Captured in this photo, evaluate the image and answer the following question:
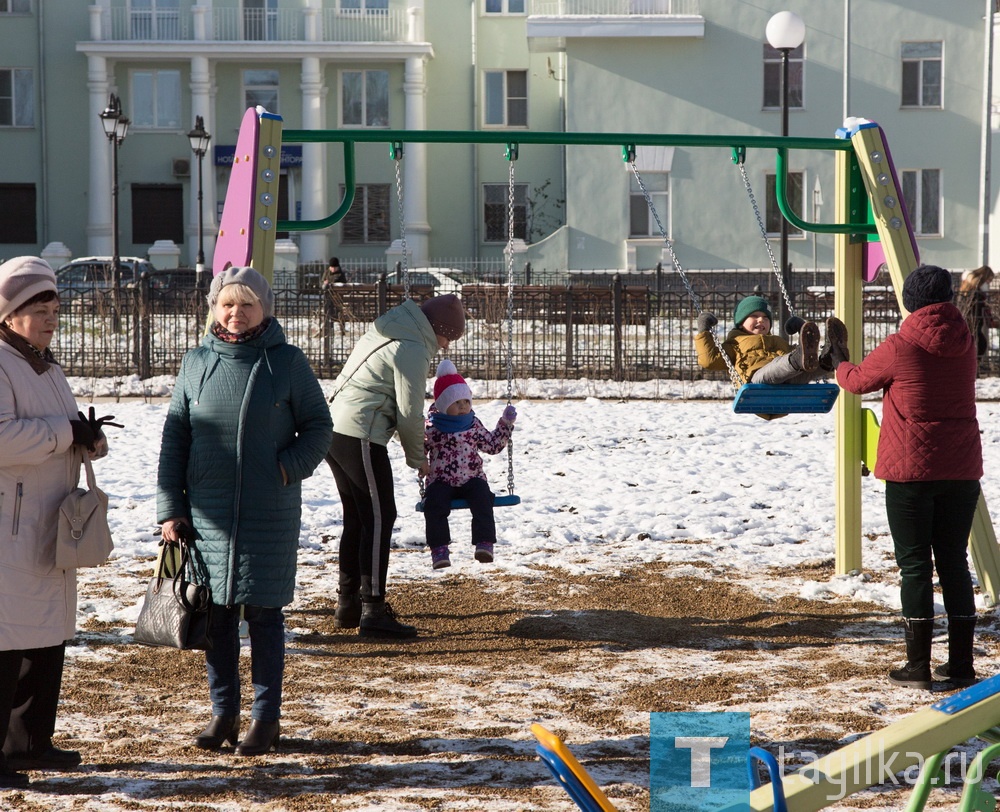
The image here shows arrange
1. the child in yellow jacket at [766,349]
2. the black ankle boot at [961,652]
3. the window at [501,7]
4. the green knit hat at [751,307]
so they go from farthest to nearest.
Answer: the window at [501,7] < the green knit hat at [751,307] < the child in yellow jacket at [766,349] < the black ankle boot at [961,652]

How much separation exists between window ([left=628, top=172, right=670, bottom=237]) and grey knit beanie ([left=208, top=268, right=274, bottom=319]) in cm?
2653

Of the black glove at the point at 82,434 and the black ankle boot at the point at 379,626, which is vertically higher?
the black glove at the point at 82,434

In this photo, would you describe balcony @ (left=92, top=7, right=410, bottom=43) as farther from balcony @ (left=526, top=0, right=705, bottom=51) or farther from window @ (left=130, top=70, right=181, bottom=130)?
balcony @ (left=526, top=0, right=705, bottom=51)

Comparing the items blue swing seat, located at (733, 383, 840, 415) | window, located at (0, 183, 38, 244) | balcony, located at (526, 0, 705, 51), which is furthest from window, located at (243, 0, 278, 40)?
blue swing seat, located at (733, 383, 840, 415)

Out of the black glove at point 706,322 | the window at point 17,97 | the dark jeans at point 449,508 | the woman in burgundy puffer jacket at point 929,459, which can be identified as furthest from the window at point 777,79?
the woman in burgundy puffer jacket at point 929,459

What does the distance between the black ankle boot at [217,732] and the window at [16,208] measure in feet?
117

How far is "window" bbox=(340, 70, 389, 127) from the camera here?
36.6m

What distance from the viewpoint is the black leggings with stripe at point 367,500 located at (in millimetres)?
6023

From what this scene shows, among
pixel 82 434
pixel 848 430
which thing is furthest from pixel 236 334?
pixel 848 430

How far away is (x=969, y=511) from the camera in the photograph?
5.34 m

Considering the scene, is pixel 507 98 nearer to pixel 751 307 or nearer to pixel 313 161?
pixel 313 161

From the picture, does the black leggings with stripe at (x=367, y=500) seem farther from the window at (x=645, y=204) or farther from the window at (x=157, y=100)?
the window at (x=157, y=100)

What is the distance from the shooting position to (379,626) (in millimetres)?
6191

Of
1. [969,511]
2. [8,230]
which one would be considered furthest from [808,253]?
[969,511]
